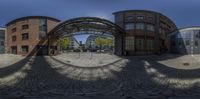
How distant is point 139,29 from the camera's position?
39.8 meters

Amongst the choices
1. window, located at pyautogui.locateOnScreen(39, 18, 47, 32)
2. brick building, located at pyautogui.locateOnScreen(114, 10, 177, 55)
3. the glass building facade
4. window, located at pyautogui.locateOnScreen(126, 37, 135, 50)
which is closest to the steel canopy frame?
window, located at pyautogui.locateOnScreen(126, 37, 135, 50)

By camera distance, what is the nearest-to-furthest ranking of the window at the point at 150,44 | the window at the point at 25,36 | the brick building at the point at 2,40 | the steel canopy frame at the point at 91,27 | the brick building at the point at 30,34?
the steel canopy frame at the point at 91,27, the window at the point at 150,44, the brick building at the point at 30,34, the window at the point at 25,36, the brick building at the point at 2,40

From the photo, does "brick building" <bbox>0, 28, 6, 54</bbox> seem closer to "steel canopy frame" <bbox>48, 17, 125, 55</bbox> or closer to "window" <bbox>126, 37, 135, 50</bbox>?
"steel canopy frame" <bbox>48, 17, 125, 55</bbox>

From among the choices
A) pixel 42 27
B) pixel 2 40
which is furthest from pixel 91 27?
pixel 2 40

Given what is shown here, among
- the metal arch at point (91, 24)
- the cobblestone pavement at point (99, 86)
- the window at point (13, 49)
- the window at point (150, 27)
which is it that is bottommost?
the cobblestone pavement at point (99, 86)

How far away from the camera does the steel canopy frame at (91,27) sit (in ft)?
98.3

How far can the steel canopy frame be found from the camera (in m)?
30.0

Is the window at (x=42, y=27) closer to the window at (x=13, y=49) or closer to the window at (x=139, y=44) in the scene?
the window at (x=13, y=49)

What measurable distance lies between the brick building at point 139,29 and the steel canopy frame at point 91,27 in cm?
161

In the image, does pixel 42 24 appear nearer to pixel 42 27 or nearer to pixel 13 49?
pixel 42 27

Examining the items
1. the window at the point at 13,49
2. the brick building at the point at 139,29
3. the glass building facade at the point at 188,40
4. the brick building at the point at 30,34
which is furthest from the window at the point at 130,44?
the window at the point at 13,49

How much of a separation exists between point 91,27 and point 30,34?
1531 cm

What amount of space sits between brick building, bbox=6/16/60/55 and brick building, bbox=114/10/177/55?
50.1 feet

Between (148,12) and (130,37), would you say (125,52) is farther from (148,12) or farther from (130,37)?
(148,12)
